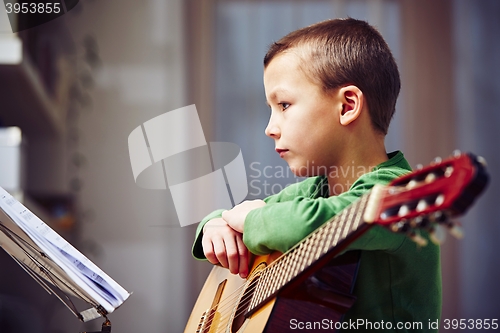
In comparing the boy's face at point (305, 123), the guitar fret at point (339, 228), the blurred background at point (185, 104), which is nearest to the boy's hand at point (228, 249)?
the boy's face at point (305, 123)

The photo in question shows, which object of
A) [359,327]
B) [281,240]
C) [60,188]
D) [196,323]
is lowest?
[60,188]

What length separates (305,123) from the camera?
32.4 inches

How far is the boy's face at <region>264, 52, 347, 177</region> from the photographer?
2.71ft

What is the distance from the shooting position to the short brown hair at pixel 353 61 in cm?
84

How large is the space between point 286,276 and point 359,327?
0.47 ft

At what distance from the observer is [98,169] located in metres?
1.93

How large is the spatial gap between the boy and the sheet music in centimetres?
19

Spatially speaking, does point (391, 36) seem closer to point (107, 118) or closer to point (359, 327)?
point (107, 118)

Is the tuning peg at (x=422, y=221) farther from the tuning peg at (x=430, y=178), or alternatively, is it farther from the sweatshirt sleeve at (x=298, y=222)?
the sweatshirt sleeve at (x=298, y=222)

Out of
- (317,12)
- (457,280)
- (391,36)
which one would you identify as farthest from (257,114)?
(457,280)

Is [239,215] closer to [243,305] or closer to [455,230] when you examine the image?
[243,305]

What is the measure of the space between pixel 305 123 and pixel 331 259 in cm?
27
